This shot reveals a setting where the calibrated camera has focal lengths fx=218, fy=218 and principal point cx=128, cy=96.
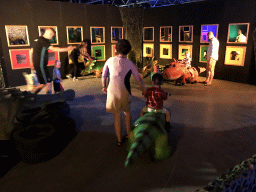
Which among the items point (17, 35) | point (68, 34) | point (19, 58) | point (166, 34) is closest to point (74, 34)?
point (68, 34)

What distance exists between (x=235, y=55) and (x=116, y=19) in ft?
16.6

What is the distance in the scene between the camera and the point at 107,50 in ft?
31.7

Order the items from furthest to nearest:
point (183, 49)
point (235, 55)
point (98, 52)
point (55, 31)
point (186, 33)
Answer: point (98, 52) → point (183, 49) → point (186, 33) → point (55, 31) → point (235, 55)

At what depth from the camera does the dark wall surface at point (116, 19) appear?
23.5 ft

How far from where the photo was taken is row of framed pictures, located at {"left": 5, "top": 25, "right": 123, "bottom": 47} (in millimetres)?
7199

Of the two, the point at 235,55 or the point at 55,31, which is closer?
the point at 235,55

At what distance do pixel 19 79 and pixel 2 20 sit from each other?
6.49ft

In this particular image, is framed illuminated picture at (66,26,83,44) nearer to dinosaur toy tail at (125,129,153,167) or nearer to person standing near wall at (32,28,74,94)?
person standing near wall at (32,28,74,94)

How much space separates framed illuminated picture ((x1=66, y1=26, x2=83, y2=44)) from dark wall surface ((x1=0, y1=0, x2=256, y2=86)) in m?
0.15

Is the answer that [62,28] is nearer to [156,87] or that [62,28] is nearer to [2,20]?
[2,20]

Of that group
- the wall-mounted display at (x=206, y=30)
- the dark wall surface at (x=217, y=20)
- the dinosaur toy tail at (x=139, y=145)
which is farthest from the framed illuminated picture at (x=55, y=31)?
the dinosaur toy tail at (x=139, y=145)

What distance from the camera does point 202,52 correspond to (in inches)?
333

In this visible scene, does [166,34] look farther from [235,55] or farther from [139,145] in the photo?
[139,145]

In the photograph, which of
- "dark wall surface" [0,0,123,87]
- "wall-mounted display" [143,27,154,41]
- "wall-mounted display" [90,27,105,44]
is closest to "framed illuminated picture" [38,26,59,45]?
"dark wall surface" [0,0,123,87]
